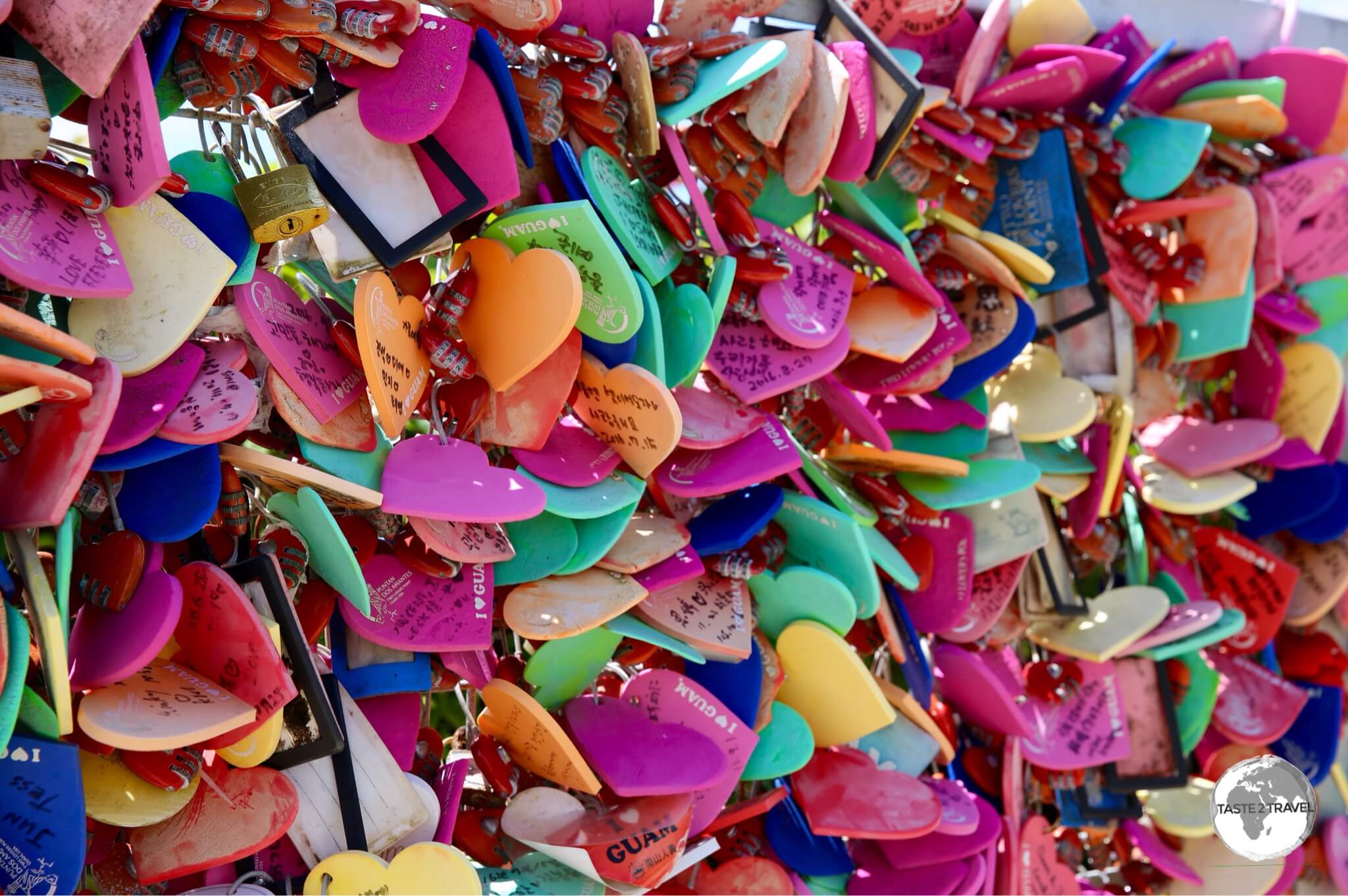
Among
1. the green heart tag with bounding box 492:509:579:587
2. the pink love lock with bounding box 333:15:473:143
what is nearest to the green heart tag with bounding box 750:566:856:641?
the green heart tag with bounding box 492:509:579:587

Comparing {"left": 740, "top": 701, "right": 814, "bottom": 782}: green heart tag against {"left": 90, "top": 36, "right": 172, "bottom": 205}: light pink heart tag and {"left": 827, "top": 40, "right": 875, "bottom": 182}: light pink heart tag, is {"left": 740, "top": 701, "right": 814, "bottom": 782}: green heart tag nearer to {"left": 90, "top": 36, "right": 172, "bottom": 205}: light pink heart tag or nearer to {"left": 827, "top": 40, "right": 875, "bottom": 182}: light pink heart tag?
{"left": 827, "top": 40, "right": 875, "bottom": 182}: light pink heart tag

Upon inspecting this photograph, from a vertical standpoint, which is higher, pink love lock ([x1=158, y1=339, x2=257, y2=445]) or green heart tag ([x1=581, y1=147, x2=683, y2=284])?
green heart tag ([x1=581, y1=147, x2=683, y2=284])

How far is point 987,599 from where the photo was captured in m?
1.24

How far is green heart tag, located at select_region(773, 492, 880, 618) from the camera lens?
3.52 feet

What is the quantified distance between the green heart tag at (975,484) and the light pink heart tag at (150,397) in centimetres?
69

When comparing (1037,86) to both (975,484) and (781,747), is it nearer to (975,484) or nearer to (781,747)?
(975,484)

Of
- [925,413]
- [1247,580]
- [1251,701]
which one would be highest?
[925,413]

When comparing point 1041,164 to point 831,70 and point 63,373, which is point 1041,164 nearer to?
point 831,70

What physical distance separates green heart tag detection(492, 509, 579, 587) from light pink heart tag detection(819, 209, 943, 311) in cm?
37

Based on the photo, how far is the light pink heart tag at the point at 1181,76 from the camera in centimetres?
136

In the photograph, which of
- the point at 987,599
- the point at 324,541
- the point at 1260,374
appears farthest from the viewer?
the point at 1260,374

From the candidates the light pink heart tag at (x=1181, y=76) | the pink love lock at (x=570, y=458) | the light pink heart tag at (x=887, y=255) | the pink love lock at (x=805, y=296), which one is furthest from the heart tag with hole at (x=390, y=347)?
the light pink heart tag at (x=1181, y=76)

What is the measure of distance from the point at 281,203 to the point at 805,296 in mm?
478

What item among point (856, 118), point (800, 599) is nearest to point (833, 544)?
point (800, 599)
